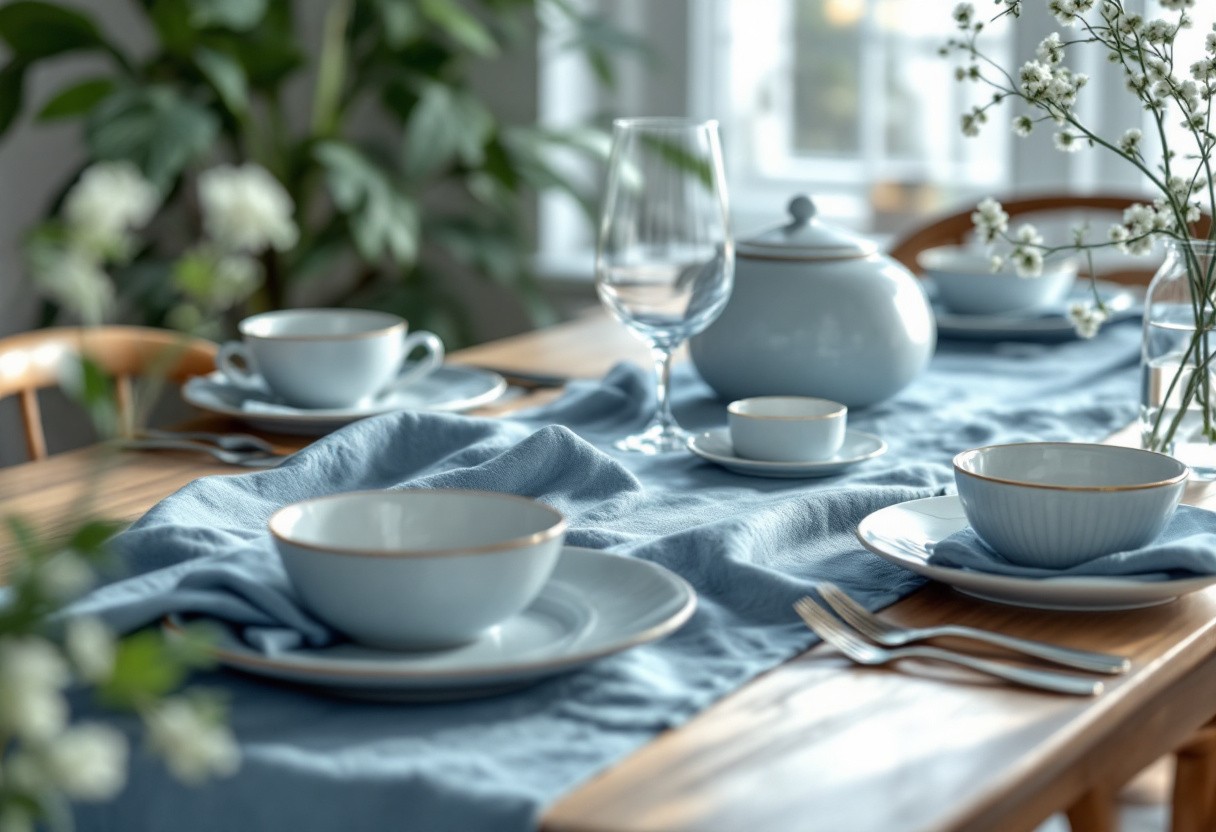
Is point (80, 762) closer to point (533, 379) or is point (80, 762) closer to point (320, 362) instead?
point (320, 362)

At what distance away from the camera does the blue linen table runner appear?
603 millimetres

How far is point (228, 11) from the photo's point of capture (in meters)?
2.59

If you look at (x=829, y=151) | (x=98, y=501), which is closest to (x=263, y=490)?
(x=98, y=501)

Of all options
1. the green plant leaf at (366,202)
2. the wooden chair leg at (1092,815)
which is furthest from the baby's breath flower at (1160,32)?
the green plant leaf at (366,202)

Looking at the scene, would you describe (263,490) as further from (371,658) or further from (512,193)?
(512,193)

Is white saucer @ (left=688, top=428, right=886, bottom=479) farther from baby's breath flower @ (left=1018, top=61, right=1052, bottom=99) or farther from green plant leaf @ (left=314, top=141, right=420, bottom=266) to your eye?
green plant leaf @ (left=314, top=141, right=420, bottom=266)

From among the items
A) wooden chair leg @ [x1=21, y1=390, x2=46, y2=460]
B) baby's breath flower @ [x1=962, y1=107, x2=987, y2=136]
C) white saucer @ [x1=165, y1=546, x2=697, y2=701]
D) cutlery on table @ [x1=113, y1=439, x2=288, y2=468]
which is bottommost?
wooden chair leg @ [x1=21, y1=390, x2=46, y2=460]

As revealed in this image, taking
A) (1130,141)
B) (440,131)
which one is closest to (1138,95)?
(1130,141)

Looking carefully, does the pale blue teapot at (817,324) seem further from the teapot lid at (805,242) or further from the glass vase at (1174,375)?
the glass vase at (1174,375)

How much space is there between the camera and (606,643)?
692mm

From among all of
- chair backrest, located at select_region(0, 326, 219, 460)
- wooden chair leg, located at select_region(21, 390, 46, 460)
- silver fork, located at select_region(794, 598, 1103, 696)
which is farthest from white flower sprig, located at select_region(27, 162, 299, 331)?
wooden chair leg, located at select_region(21, 390, 46, 460)

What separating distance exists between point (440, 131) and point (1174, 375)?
186cm

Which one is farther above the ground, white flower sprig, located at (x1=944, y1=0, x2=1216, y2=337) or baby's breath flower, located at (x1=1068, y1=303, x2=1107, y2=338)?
white flower sprig, located at (x1=944, y1=0, x2=1216, y2=337)

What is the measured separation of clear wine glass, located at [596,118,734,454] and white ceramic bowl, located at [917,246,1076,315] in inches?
24.1
